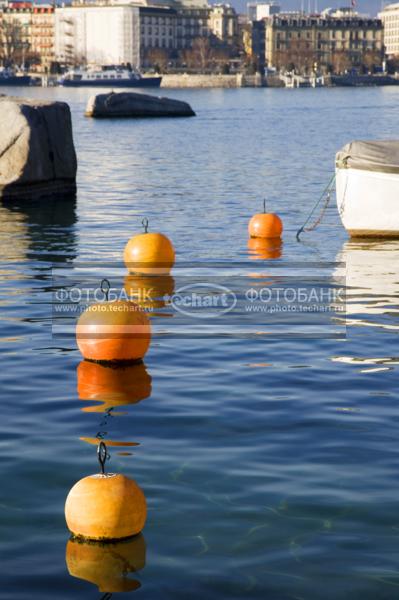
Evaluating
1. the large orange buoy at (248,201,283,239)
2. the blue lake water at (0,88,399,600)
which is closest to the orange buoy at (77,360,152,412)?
the blue lake water at (0,88,399,600)

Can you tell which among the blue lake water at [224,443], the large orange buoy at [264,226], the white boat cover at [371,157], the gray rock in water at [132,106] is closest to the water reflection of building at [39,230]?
the blue lake water at [224,443]

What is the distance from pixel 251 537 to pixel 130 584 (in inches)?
37.5

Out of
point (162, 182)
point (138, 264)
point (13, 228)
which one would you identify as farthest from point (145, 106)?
point (138, 264)

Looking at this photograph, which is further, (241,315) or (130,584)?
(241,315)

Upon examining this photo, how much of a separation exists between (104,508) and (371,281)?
10.4m

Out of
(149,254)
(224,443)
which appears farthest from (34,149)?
(224,443)

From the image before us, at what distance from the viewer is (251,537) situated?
24.2 feet

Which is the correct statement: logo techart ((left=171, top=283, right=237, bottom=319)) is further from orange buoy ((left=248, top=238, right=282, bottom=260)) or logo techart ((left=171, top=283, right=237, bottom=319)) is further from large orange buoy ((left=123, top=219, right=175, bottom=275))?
orange buoy ((left=248, top=238, right=282, bottom=260))

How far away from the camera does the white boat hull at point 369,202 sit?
821 inches

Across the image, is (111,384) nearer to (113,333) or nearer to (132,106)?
(113,333)

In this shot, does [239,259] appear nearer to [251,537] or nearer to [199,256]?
[199,256]

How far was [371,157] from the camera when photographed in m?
21.0

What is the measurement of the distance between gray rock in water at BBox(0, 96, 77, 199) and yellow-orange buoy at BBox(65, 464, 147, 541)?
18.3 meters

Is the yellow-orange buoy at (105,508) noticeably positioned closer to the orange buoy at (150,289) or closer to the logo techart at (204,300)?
the logo techart at (204,300)
